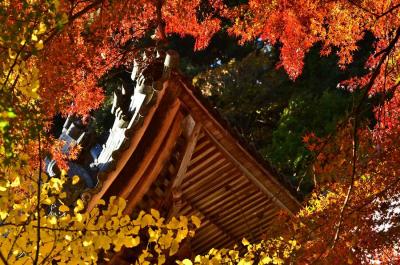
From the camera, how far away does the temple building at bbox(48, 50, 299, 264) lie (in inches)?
233

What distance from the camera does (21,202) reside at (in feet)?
17.0

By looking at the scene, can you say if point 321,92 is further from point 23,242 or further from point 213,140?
point 23,242

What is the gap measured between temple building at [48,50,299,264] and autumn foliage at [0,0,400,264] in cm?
41

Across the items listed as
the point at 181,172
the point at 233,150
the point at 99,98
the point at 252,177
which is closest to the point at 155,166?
the point at 181,172

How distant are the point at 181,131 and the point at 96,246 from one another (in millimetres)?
2121

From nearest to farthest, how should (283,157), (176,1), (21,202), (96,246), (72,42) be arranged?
1. (96,246)
2. (21,202)
3. (72,42)
4. (176,1)
5. (283,157)

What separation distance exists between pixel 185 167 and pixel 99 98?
742 centimetres

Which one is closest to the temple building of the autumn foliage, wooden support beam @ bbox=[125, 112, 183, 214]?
wooden support beam @ bbox=[125, 112, 183, 214]

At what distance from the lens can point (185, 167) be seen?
6500 millimetres

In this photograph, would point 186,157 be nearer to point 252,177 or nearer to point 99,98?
point 252,177

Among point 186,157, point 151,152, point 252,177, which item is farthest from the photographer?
point 252,177

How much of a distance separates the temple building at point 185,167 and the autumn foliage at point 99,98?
41 centimetres

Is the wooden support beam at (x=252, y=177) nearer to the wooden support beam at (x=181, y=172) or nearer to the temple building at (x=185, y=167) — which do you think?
the temple building at (x=185, y=167)

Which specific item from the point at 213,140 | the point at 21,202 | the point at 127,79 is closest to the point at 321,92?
the point at 127,79
